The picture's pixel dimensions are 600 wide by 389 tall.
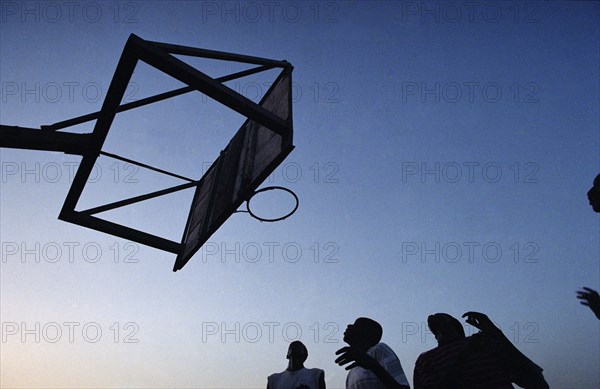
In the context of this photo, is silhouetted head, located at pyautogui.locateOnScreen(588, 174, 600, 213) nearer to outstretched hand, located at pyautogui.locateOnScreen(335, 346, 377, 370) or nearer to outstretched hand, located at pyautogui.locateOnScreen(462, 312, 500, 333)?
outstretched hand, located at pyautogui.locateOnScreen(462, 312, 500, 333)

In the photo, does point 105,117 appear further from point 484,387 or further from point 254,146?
point 484,387

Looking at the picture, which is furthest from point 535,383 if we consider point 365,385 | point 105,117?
point 105,117

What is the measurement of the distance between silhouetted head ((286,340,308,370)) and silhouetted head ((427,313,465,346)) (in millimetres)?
2203

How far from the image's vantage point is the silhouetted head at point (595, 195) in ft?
11.0

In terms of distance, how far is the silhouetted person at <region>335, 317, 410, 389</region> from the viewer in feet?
13.0

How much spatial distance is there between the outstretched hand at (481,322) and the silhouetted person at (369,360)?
2.14 feet

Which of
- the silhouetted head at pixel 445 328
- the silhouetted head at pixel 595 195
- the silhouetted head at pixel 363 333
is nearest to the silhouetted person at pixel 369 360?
the silhouetted head at pixel 363 333

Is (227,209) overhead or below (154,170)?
below

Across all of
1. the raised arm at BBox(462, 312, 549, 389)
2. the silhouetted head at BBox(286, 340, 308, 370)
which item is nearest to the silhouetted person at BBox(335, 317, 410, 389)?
the raised arm at BBox(462, 312, 549, 389)

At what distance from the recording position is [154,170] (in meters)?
6.61

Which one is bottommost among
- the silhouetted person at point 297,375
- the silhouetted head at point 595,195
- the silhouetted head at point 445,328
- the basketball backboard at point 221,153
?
the silhouetted person at point 297,375

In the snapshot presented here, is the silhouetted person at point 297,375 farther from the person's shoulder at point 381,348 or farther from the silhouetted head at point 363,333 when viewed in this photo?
the person's shoulder at point 381,348

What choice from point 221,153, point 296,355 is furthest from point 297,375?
point 221,153

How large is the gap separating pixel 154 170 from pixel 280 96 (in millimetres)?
2044
